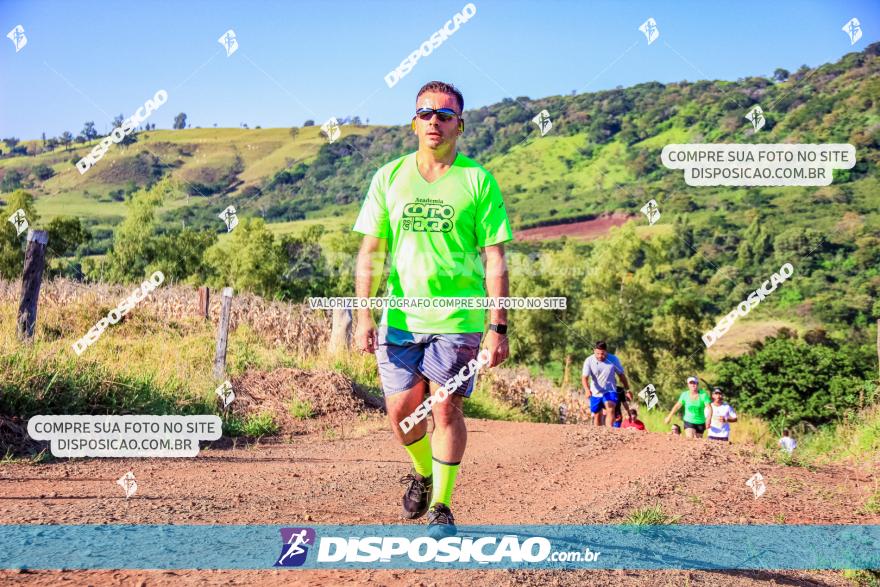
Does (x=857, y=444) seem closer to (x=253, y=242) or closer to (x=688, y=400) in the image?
(x=688, y=400)

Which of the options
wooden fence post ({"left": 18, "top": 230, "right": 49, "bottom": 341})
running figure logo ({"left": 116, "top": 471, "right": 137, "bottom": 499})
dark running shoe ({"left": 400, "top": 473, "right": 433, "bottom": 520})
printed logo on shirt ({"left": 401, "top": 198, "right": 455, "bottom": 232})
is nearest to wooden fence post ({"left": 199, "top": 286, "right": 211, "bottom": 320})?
wooden fence post ({"left": 18, "top": 230, "right": 49, "bottom": 341})

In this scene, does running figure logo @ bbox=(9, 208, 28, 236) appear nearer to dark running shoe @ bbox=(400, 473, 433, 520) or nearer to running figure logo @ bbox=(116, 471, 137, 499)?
running figure logo @ bbox=(116, 471, 137, 499)

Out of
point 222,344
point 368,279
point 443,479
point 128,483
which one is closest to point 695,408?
point 222,344

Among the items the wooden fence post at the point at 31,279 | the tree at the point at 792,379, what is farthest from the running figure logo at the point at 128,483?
the tree at the point at 792,379

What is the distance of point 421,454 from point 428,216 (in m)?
1.56

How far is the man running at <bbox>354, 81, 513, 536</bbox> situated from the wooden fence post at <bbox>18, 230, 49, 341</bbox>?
7299mm

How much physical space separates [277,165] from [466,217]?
148590 mm

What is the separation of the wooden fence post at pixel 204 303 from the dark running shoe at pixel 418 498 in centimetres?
1438

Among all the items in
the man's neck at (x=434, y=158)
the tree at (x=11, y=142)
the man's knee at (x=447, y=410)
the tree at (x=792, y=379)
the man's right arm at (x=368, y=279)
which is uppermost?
the tree at (x=11, y=142)

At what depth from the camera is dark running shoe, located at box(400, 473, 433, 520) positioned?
213 inches

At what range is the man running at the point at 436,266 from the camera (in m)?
4.81

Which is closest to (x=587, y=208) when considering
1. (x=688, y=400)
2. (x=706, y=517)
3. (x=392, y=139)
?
(x=392, y=139)

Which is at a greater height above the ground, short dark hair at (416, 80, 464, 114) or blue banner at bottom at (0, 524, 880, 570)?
short dark hair at (416, 80, 464, 114)

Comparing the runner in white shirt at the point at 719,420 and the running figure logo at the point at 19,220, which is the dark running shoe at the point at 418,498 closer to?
the runner in white shirt at the point at 719,420
